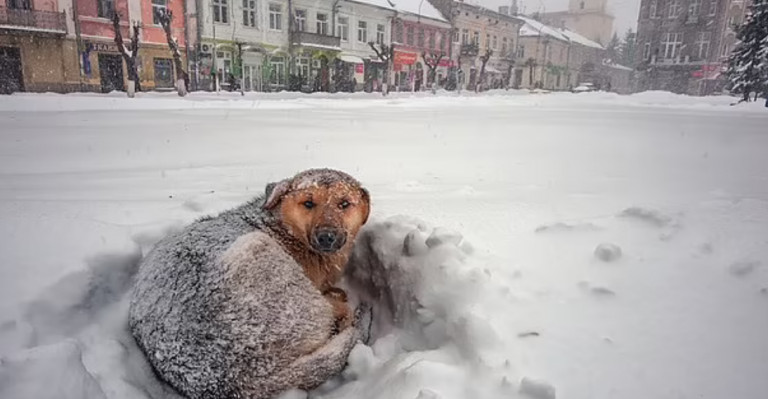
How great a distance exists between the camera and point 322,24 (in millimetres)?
9688

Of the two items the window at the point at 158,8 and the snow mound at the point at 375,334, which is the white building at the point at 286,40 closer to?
the window at the point at 158,8

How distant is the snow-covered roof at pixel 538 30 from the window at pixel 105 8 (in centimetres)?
1388

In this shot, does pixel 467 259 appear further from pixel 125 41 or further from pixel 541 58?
pixel 541 58

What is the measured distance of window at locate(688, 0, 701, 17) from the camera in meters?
10.4

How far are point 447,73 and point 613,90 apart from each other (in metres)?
7.76

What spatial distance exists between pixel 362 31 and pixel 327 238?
940cm

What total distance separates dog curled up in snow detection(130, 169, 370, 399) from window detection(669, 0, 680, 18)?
1365 cm

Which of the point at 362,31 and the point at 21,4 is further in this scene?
the point at 362,31

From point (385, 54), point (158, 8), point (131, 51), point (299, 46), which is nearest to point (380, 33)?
point (385, 54)

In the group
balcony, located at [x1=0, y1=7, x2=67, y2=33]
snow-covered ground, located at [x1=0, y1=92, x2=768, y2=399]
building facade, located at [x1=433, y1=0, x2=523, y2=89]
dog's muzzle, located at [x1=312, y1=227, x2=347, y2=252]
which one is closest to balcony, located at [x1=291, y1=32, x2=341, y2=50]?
balcony, located at [x1=0, y1=7, x2=67, y2=33]

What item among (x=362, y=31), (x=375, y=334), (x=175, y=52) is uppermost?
(x=362, y=31)

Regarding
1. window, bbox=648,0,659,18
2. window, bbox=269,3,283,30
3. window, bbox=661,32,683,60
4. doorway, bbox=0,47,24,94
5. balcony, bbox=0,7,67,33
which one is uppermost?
window, bbox=648,0,659,18

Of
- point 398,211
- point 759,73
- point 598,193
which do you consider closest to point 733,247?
point 598,193

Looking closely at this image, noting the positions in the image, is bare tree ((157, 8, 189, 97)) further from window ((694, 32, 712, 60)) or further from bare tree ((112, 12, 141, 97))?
window ((694, 32, 712, 60))
